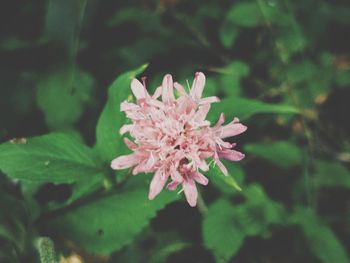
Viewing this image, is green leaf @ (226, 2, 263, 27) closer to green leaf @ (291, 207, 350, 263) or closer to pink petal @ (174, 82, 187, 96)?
green leaf @ (291, 207, 350, 263)

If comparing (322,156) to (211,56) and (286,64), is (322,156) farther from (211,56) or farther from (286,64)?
(211,56)

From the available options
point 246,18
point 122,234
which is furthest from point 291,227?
point 246,18

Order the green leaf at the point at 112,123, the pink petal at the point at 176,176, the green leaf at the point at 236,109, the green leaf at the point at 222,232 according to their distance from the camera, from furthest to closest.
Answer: the green leaf at the point at 222,232, the green leaf at the point at 236,109, the green leaf at the point at 112,123, the pink petal at the point at 176,176

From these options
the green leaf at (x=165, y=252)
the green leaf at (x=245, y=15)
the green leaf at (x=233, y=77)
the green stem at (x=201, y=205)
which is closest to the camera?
the green leaf at (x=165, y=252)

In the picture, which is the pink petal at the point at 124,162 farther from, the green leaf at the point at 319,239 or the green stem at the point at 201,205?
the green leaf at the point at 319,239

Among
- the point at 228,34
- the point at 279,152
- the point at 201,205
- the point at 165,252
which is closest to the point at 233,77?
the point at 228,34

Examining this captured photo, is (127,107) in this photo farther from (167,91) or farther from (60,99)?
(60,99)

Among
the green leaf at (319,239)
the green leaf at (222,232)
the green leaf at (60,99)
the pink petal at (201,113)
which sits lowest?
the green leaf at (319,239)

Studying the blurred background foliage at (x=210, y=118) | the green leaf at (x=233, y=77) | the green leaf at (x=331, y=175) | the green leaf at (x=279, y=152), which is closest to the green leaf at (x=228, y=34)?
the blurred background foliage at (x=210, y=118)
